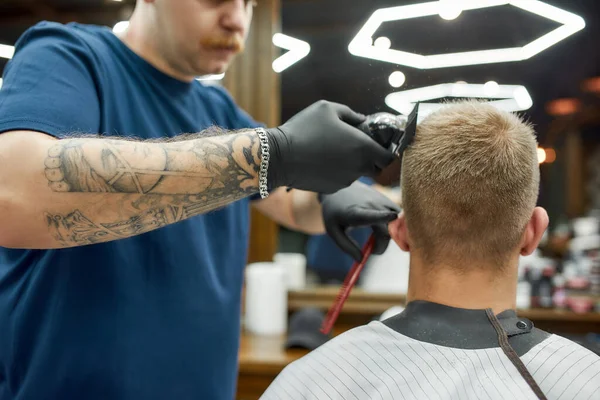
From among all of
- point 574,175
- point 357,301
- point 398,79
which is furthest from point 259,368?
point 574,175

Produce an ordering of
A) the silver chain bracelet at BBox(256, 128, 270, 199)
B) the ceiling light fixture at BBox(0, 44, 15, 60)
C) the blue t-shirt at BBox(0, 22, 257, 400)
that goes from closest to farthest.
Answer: the silver chain bracelet at BBox(256, 128, 270, 199)
the blue t-shirt at BBox(0, 22, 257, 400)
the ceiling light fixture at BBox(0, 44, 15, 60)

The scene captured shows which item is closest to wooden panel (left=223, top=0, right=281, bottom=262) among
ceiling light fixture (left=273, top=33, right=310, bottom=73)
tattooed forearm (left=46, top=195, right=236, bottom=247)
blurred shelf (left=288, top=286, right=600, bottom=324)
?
ceiling light fixture (left=273, top=33, right=310, bottom=73)

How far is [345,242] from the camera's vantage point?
60.6 inches

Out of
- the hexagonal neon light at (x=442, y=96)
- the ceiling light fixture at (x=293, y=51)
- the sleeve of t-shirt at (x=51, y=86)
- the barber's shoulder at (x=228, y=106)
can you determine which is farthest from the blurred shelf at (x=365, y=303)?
the sleeve of t-shirt at (x=51, y=86)

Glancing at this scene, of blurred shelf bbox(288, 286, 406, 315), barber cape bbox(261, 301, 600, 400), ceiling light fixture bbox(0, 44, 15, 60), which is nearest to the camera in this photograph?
barber cape bbox(261, 301, 600, 400)

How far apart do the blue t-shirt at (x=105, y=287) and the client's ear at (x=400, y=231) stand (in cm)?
52

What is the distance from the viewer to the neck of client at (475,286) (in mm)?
1153

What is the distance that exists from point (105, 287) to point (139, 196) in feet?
1.15

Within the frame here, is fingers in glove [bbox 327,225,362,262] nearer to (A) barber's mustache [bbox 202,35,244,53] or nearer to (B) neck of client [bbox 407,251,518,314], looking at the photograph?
(B) neck of client [bbox 407,251,518,314]

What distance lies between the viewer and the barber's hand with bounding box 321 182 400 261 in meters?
1.41

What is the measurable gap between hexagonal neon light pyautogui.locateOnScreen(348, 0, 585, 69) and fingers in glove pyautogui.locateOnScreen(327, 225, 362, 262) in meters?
0.50

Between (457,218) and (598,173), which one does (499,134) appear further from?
(598,173)

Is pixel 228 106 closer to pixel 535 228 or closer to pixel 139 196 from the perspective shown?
pixel 139 196

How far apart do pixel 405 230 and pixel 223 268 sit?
56 centimetres
